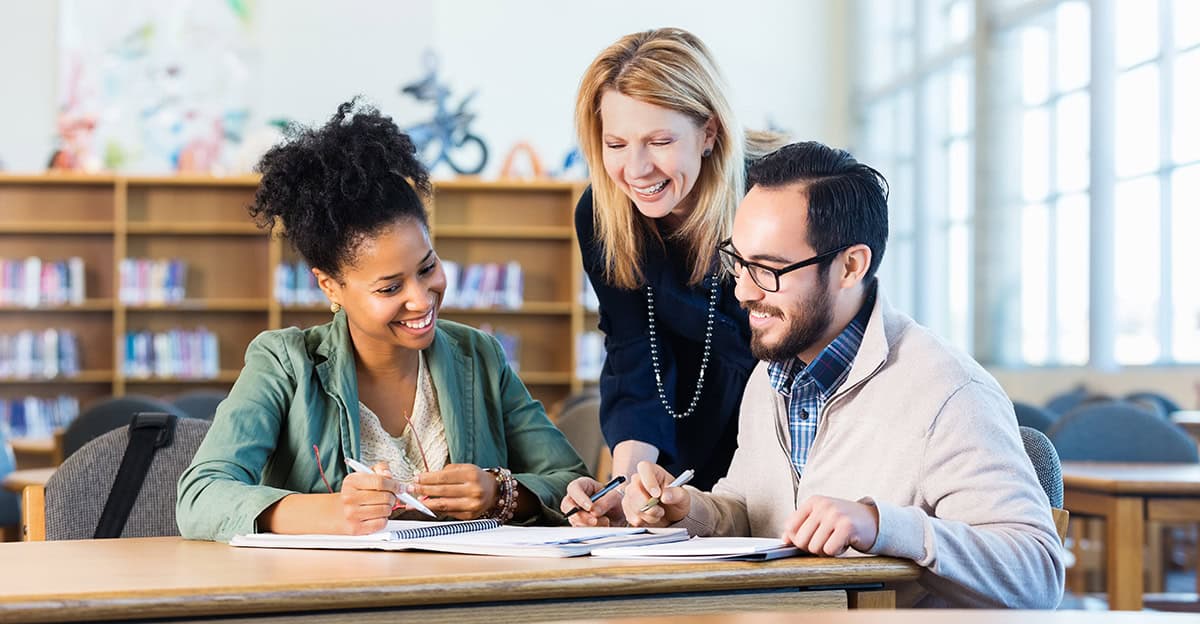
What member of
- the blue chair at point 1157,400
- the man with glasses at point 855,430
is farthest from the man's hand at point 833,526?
the blue chair at point 1157,400

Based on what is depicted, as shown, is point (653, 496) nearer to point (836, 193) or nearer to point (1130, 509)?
point (836, 193)

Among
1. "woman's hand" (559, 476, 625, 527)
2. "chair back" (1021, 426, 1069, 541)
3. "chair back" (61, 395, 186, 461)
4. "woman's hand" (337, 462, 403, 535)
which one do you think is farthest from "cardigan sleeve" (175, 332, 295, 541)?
"chair back" (61, 395, 186, 461)

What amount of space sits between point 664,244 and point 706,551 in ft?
3.28

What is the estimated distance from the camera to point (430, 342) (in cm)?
196

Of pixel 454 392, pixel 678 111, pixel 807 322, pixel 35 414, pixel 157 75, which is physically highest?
pixel 157 75

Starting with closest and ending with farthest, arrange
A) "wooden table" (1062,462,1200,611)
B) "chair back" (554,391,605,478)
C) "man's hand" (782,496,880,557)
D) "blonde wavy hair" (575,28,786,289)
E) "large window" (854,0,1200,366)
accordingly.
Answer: "man's hand" (782,496,880,557), "blonde wavy hair" (575,28,786,289), "wooden table" (1062,462,1200,611), "chair back" (554,391,605,478), "large window" (854,0,1200,366)

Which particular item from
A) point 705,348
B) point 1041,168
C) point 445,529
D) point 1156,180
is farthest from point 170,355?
point 445,529

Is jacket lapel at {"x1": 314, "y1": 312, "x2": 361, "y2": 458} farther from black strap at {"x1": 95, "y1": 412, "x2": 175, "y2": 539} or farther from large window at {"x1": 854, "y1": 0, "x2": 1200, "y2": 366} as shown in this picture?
large window at {"x1": 854, "y1": 0, "x2": 1200, "y2": 366}

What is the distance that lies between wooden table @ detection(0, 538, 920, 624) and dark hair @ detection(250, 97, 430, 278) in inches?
24.6

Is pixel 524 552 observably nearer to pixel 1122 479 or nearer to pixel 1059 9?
pixel 1122 479

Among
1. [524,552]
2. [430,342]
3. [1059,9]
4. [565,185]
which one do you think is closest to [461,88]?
[565,185]

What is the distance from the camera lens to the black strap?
1.92m

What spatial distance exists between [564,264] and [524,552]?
21.1 feet

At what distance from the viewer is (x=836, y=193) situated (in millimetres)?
1662
